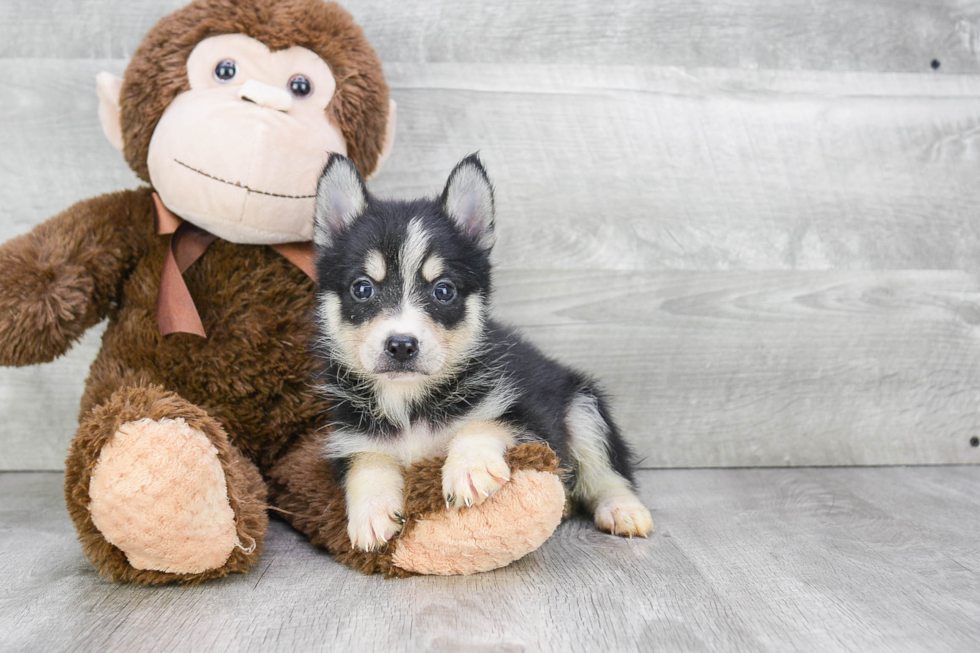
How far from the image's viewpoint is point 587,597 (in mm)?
1630

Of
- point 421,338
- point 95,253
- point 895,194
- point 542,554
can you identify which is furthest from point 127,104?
point 895,194

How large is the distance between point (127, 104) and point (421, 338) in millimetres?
1082

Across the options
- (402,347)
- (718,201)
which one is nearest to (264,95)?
(402,347)

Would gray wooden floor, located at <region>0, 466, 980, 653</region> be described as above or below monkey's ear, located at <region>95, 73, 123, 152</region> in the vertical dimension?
below

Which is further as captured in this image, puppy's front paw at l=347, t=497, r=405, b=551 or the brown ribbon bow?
the brown ribbon bow

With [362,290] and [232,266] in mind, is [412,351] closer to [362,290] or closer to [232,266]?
[362,290]

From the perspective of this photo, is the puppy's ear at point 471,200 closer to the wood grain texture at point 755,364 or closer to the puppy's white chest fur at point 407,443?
the puppy's white chest fur at point 407,443

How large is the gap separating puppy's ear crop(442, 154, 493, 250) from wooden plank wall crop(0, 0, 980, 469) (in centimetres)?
77

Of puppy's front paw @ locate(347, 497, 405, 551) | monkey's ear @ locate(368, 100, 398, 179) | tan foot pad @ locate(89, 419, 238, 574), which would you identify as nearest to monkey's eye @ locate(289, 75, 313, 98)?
monkey's ear @ locate(368, 100, 398, 179)

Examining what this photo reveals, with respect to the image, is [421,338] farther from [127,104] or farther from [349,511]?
[127,104]

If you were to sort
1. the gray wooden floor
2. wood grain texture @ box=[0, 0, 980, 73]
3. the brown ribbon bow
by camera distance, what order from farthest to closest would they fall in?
wood grain texture @ box=[0, 0, 980, 73] < the brown ribbon bow < the gray wooden floor

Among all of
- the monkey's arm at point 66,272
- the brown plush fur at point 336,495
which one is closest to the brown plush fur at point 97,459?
the brown plush fur at point 336,495

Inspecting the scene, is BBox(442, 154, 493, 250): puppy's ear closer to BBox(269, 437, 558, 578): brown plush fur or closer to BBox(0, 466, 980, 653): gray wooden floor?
BBox(269, 437, 558, 578): brown plush fur

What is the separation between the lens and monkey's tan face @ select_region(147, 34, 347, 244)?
1.99 metres
